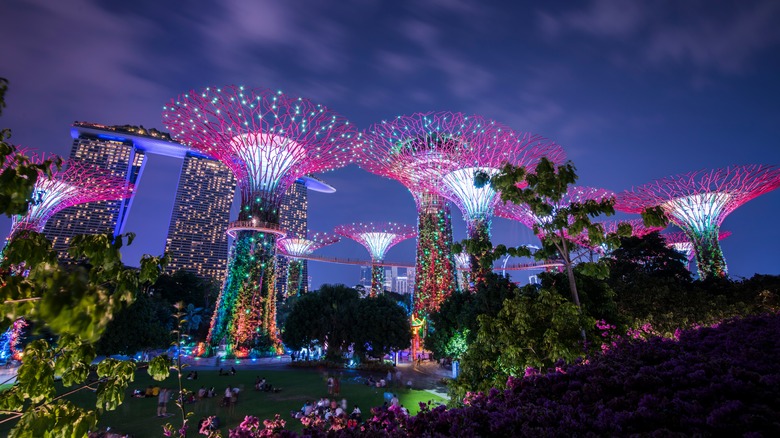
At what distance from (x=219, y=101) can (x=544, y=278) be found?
2166 centimetres

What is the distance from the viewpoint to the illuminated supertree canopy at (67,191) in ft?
93.8

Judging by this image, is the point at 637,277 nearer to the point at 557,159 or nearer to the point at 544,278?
the point at 557,159

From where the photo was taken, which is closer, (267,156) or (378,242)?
(267,156)

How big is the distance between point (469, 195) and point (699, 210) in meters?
22.3

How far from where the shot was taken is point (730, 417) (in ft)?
10.7

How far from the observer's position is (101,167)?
308ft

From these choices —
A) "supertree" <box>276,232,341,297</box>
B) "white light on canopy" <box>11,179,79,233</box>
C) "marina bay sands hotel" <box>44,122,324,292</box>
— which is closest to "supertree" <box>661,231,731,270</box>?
"supertree" <box>276,232,341,297</box>

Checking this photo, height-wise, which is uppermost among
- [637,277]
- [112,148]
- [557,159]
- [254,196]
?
[112,148]

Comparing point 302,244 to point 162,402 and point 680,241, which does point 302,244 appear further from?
point 680,241

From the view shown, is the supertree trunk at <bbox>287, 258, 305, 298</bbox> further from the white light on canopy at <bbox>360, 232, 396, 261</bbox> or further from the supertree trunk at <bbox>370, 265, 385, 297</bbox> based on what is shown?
the supertree trunk at <bbox>370, 265, 385, 297</bbox>

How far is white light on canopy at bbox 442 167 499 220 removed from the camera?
31328 mm

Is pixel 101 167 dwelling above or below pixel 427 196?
above

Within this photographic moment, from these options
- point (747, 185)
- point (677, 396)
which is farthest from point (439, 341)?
point (747, 185)

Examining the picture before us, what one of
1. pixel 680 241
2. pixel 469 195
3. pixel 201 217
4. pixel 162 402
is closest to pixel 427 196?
pixel 469 195
